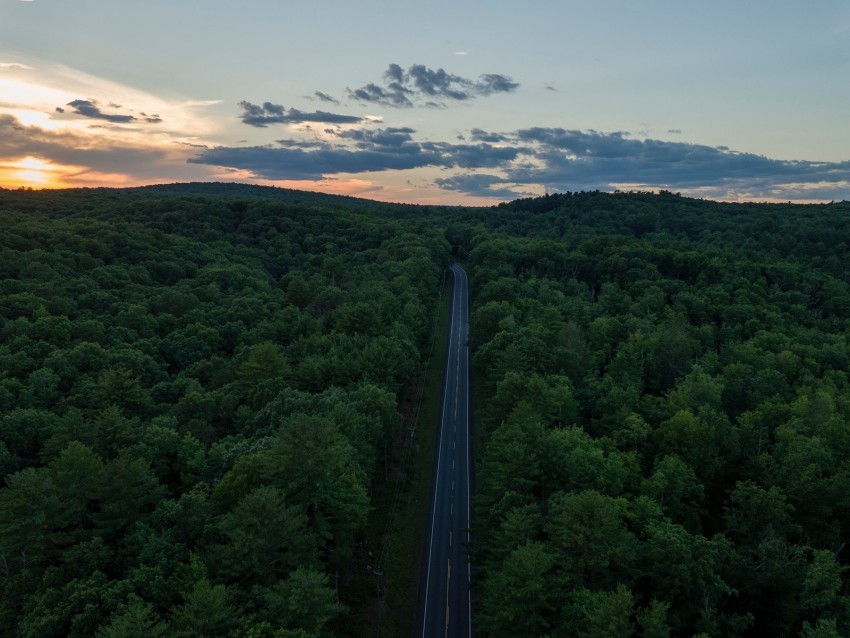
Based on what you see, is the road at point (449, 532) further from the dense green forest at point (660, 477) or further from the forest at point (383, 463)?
the dense green forest at point (660, 477)

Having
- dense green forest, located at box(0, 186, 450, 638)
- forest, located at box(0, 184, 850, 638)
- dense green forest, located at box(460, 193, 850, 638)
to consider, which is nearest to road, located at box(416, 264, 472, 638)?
forest, located at box(0, 184, 850, 638)

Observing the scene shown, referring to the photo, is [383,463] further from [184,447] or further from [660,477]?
[660,477]

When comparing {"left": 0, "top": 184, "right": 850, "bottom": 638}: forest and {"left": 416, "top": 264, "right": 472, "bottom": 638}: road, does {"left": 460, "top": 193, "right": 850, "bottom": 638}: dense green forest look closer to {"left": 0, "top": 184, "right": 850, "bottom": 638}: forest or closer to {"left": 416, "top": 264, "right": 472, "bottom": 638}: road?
{"left": 0, "top": 184, "right": 850, "bottom": 638}: forest

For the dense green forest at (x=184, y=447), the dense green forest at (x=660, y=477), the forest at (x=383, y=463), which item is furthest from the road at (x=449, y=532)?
the dense green forest at (x=184, y=447)

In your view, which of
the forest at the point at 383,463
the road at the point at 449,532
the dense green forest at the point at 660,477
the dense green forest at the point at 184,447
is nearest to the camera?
the dense green forest at the point at 184,447

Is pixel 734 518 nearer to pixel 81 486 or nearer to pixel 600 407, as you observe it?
pixel 600 407
